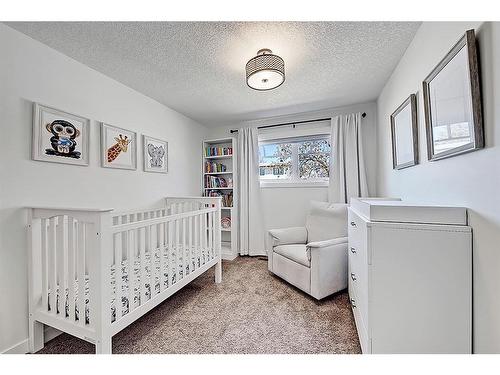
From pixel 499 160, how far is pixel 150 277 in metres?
2.07

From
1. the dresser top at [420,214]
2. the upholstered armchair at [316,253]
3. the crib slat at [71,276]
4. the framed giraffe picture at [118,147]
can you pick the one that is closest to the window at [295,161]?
the upholstered armchair at [316,253]

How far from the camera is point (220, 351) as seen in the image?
140cm

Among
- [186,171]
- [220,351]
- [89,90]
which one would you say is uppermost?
[89,90]

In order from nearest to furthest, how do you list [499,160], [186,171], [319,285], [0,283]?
[499,160], [0,283], [319,285], [186,171]

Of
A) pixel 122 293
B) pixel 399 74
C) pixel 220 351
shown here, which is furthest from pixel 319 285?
pixel 399 74

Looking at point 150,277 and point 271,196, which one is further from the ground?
point 271,196

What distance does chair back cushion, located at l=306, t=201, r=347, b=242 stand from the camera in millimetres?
2465

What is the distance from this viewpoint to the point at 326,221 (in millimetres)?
2594

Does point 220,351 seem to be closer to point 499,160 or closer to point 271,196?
point 499,160

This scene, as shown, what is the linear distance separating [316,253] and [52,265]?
6.63 feet

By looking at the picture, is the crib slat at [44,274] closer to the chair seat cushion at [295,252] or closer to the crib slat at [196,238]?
the crib slat at [196,238]

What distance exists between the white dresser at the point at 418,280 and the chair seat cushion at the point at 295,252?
0.96 metres

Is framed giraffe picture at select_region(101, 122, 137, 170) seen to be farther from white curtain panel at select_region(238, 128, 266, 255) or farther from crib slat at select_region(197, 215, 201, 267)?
white curtain panel at select_region(238, 128, 266, 255)

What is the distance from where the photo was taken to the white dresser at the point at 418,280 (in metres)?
1.03
